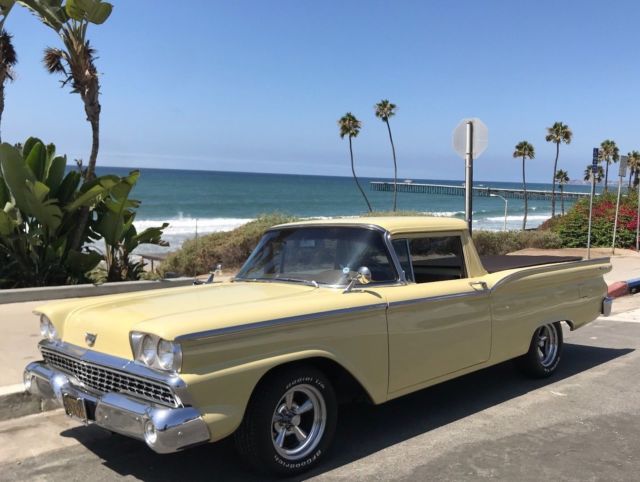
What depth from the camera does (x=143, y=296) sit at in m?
4.42

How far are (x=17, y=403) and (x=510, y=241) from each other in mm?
16376

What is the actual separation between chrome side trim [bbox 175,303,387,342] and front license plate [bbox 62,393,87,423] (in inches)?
35.5

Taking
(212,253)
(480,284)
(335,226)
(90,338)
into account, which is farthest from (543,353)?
(212,253)

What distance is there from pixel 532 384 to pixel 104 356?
4.14 m

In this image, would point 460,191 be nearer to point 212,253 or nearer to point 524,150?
point 524,150

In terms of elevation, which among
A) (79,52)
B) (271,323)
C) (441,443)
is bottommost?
(441,443)

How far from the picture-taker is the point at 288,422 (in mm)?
3822

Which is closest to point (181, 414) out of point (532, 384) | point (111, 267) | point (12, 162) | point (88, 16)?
point (532, 384)

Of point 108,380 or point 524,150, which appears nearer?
point 108,380

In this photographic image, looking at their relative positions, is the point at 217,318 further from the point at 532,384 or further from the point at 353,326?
the point at 532,384

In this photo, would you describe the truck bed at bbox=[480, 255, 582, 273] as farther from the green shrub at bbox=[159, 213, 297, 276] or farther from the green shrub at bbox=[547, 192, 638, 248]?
the green shrub at bbox=[547, 192, 638, 248]

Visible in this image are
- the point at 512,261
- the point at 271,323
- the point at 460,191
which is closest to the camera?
the point at 271,323

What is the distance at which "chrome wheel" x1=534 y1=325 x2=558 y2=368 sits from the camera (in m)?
6.10

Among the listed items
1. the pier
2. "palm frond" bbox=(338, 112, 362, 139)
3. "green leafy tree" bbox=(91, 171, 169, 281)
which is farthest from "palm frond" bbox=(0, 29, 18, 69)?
the pier
